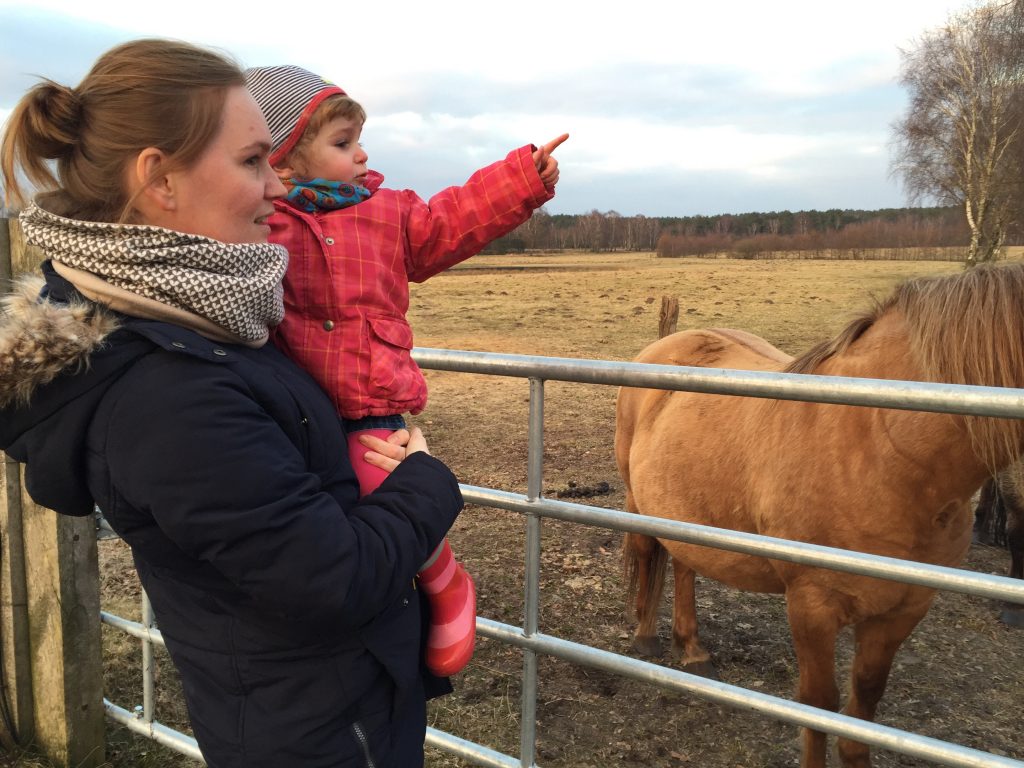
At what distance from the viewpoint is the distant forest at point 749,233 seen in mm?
35906

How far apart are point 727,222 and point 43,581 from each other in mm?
71975

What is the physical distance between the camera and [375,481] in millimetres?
1269

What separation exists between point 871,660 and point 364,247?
235 centimetres

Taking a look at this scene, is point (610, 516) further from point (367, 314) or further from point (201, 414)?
point (201, 414)

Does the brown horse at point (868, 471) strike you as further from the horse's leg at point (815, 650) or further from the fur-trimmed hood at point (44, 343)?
the fur-trimmed hood at point (44, 343)

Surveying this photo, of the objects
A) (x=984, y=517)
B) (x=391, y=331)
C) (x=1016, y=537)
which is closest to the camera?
(x=391, y=331)

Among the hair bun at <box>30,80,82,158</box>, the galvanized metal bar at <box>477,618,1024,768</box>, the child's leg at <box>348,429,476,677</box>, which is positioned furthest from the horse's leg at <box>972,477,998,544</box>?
the hair bun at <box>30,80,82,158</box>

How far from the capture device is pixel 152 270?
974 mm

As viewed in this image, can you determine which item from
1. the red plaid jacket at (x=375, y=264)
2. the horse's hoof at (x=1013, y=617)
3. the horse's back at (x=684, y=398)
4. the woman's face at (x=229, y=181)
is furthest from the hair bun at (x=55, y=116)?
the horse's hoof at (x=1013, y=617)

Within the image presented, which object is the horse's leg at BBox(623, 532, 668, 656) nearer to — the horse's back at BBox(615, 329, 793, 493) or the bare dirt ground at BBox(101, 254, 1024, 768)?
the bare dirt ground at BBox(101, 254, 1024, 768)

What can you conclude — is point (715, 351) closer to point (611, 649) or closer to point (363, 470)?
point (611, 649)

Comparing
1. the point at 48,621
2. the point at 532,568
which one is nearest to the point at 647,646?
the point at 532,568

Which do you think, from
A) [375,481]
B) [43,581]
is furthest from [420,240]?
[43,581]

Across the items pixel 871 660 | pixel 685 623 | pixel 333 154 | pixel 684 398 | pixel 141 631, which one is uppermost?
pixel 333 154
